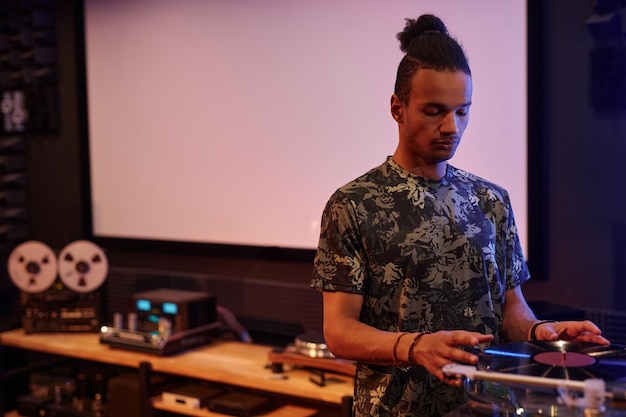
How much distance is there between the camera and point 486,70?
302 centimetres

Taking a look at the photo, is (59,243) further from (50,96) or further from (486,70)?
(486,70)

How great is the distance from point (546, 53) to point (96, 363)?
2.93 meters

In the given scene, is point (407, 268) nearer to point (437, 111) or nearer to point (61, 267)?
point (437, 111)

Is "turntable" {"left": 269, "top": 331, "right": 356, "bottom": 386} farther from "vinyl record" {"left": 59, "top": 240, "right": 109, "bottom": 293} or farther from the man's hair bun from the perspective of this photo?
the man's hair bun

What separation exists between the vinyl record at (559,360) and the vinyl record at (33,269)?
302 cm

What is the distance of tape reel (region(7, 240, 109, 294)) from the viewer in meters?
3.88

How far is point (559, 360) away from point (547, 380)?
230mm

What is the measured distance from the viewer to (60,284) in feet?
13.0

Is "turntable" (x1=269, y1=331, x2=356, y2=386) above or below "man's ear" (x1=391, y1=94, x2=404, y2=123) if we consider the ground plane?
below

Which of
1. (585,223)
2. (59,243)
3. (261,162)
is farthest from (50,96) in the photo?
Answer: (585,223)

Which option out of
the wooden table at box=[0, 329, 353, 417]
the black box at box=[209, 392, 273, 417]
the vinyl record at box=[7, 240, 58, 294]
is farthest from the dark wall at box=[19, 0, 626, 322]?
the vinyl record at box=[7, 240, 58, 294]

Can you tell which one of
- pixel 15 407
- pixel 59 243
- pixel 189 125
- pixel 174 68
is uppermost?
pixel 174 68

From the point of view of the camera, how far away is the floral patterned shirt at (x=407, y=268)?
164 cm

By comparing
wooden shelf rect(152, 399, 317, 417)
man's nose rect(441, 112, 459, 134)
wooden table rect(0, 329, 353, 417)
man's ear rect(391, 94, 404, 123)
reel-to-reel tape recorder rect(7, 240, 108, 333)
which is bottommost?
wooden shelf rect(152, 399, 317, 417)
